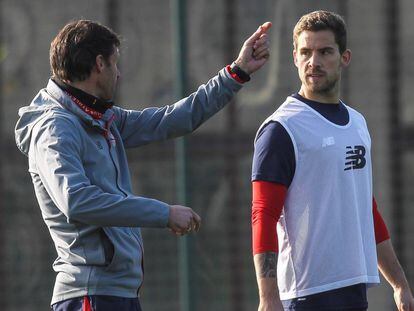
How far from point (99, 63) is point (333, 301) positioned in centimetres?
122

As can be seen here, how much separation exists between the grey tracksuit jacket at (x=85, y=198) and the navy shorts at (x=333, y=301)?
2.00 ft

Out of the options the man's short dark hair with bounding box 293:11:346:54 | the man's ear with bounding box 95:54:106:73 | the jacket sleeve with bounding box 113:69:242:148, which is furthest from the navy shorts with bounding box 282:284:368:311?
the man's ear with bounding box 95:54:106:73

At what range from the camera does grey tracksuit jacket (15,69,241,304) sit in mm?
3668

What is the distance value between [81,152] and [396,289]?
4.77ft

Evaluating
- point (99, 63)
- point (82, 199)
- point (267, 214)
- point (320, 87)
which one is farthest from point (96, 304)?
point (320, 87)

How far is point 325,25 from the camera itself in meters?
4.22

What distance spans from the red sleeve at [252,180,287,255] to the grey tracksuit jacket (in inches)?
17.5

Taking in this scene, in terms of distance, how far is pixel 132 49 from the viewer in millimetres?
8500

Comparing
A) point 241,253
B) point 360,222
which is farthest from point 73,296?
point 241,253

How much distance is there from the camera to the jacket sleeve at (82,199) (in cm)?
366

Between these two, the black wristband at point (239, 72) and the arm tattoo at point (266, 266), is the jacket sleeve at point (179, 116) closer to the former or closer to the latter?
the black wristband at point (239, 72)

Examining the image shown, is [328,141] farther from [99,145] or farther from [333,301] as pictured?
[99,145]

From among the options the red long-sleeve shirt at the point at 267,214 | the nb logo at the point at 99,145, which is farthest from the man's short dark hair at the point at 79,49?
the red long-sleeve shirt at the point at 267,214

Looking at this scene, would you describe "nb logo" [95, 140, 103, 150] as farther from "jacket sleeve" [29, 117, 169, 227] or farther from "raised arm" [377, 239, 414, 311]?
"raised arm" [377, 239, 414, 311]
